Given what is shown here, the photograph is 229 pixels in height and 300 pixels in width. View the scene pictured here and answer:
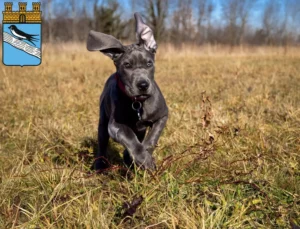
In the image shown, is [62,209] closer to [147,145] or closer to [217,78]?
[147,145]

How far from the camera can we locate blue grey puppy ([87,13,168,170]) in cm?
261

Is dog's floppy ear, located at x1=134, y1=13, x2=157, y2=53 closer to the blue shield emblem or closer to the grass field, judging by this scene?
the grass field

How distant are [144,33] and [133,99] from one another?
754 millimetres

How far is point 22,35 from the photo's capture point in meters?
4.83

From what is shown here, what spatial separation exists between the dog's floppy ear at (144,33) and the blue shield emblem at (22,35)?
2245 mm

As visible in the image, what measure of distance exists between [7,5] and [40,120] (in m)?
2.11

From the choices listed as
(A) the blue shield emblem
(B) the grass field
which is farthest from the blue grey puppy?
(A) the blue shield emblem

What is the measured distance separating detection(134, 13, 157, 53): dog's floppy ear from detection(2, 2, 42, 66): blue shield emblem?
2245mm

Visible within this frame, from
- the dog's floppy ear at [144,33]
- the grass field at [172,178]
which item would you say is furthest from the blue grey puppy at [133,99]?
the grass field at [172,178]

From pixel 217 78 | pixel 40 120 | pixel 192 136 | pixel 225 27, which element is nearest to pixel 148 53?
pixel 192 136

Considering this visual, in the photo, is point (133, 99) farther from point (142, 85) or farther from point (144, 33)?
point (144, 33)

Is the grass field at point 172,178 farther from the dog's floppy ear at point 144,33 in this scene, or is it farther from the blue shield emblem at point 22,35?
the blue shield emblem at point 22,35

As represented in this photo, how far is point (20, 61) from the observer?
4832mm

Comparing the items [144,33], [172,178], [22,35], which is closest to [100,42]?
[144,33]
